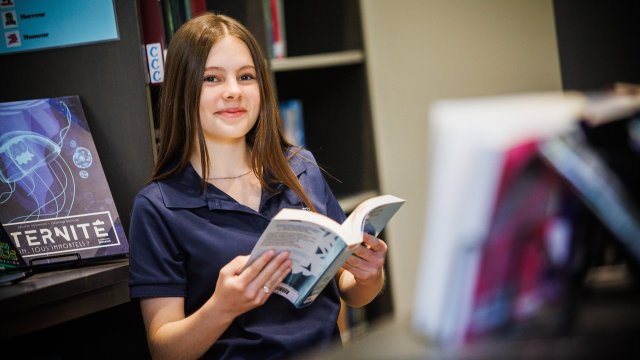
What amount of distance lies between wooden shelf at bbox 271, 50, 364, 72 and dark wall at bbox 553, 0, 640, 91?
1209mm

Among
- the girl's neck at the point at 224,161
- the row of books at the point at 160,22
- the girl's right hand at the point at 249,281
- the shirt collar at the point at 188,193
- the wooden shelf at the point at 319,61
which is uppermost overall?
the row of books at the point at 160,22

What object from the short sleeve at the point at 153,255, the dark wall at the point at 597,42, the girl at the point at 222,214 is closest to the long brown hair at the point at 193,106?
the girl at the point at 222,214

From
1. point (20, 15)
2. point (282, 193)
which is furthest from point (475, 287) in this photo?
point (20, 15)

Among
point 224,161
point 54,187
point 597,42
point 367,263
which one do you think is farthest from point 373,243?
point 54,187

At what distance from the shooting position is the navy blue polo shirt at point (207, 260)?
140cm

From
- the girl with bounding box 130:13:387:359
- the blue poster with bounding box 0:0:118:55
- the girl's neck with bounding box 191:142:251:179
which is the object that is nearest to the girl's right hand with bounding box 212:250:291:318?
the girl with bounding box 130:13:387:359

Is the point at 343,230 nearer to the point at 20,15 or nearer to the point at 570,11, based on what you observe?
the point at 570,11

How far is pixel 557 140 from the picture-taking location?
2.11ft

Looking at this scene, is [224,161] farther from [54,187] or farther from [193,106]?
[54,187]

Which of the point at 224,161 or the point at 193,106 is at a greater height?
the point at 193,106

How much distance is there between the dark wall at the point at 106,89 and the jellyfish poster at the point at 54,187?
0.17 feet

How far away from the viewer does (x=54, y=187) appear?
1.61 meters

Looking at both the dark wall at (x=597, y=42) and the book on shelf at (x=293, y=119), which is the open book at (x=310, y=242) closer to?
the dark wall at (x=597, y=42)

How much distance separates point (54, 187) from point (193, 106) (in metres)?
0.39
